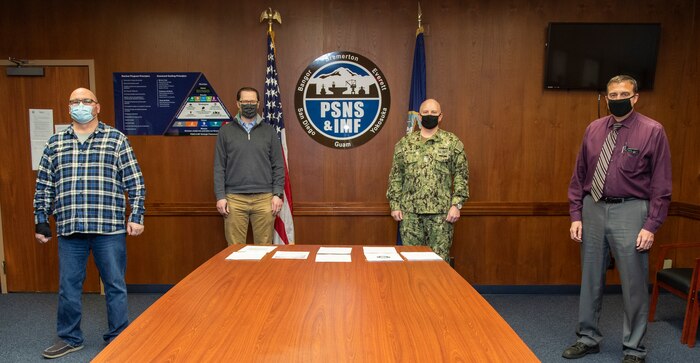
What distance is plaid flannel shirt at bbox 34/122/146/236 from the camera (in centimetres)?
248

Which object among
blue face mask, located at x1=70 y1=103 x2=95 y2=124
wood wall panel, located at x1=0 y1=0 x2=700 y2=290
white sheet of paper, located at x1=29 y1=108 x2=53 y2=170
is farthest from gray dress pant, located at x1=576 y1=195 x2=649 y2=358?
white sheet of paper, located at x1=29 y1=108 x2=53 y2=170

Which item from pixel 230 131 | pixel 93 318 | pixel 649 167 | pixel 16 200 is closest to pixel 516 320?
pixel 649 167

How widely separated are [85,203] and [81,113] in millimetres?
529

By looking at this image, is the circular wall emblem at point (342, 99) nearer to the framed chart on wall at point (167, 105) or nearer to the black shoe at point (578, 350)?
the framed chart on wall at point (167, 105)

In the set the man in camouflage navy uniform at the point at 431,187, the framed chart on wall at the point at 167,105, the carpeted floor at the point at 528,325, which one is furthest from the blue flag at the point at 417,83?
the framed chart on wall at the point at 167,105

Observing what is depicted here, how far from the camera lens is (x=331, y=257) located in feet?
6.79

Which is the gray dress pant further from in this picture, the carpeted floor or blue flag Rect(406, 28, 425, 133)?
blue flag Rect(406, 28, 425, 133)

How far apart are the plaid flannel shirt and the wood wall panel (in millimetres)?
1238

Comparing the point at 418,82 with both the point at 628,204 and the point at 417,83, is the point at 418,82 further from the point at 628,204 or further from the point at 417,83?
the point at 628,204

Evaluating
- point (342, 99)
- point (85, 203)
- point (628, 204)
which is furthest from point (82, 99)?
point (628, 204)

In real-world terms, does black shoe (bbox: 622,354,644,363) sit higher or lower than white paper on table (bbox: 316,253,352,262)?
lower

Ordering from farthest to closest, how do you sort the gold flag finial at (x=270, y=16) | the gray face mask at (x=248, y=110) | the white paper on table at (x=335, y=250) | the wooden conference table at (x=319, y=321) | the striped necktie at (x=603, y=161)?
the gold flag finial at (x=270, y=16), the gray face mask at (x=248, y=110), the striped necktie at (x=603, y=161), the white paper on table at (x=335, y=250), the wooden conference table at (x=319, y=321)

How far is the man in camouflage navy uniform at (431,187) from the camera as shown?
2977 mm

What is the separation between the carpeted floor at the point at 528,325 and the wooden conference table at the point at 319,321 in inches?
61.4
